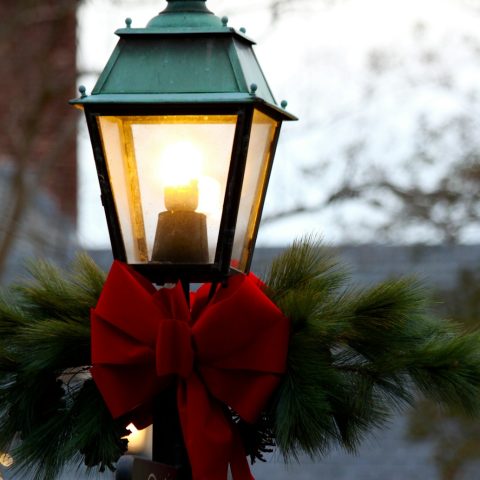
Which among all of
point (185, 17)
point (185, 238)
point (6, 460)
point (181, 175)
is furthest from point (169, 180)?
point (6, 460)

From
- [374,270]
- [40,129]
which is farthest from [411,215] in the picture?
[40,129]

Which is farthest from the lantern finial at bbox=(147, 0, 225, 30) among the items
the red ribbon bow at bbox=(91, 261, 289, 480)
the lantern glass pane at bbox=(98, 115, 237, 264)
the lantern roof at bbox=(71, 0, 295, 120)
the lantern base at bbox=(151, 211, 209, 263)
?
the red ribbon bow at bbox=(91, 261, 289, 480)

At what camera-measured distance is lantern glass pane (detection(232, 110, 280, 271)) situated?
10.5 feet

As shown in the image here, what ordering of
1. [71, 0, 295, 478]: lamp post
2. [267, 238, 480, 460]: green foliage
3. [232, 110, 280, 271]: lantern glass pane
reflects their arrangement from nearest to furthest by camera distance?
[267, 238, 480, 460]: green foliage → [71, 0, 295, 478]: lamp post → [232, 110, 280, 271]: lantern glass pane

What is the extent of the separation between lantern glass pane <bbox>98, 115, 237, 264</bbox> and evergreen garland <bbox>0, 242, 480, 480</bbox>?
9.1 inches

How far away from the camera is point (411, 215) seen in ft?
46.8

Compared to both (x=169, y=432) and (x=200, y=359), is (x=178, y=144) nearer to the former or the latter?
(x=200, y=359)

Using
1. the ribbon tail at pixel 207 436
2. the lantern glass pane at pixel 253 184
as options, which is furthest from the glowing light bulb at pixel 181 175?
the ribbon tail at pixel 207 436

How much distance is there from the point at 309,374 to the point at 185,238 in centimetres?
44

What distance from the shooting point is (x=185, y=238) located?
3.12 metres

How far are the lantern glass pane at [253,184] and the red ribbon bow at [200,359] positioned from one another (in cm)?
17

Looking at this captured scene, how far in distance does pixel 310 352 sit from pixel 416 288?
35cm

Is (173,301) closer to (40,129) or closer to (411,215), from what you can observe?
(411,215)

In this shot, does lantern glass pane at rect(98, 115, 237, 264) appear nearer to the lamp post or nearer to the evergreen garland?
the lamp post
